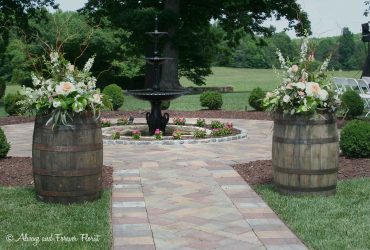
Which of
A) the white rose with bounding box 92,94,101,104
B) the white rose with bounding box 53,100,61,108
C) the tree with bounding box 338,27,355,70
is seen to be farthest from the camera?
the tree with bounding box 338,27,355,70

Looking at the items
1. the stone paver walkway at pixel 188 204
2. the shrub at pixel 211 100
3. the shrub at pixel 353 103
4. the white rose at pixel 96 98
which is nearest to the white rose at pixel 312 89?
the stone paver walkway at pixel 188 204

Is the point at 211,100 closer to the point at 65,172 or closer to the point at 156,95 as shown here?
the point at 156,95

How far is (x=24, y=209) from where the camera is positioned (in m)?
5.77

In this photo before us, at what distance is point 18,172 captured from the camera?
7.62m

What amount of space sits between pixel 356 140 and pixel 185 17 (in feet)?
77.7

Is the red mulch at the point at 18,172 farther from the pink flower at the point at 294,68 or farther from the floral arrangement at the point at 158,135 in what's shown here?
the floral arrangement at the point at 158,135

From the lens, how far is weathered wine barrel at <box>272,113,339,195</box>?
6148mm

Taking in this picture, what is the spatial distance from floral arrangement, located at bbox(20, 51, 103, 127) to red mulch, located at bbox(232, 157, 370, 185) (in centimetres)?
255

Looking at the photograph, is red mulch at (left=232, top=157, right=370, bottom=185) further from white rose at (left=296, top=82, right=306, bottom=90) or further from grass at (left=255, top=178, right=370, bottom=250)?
white rose at (left=296, top=82, right=306, bottom=90)

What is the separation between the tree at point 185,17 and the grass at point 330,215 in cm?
2092

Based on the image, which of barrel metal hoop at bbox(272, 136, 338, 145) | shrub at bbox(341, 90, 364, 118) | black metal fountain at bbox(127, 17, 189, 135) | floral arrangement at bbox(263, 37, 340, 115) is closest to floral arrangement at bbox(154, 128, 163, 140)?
black metal fountain at bbox(127, 17, 189, 135)

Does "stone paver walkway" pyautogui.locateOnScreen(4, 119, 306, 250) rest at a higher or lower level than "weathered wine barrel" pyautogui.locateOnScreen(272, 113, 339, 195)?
lower

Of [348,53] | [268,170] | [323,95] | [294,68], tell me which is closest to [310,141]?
[323,95]

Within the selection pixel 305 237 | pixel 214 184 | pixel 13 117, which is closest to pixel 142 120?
pixel 13 117
